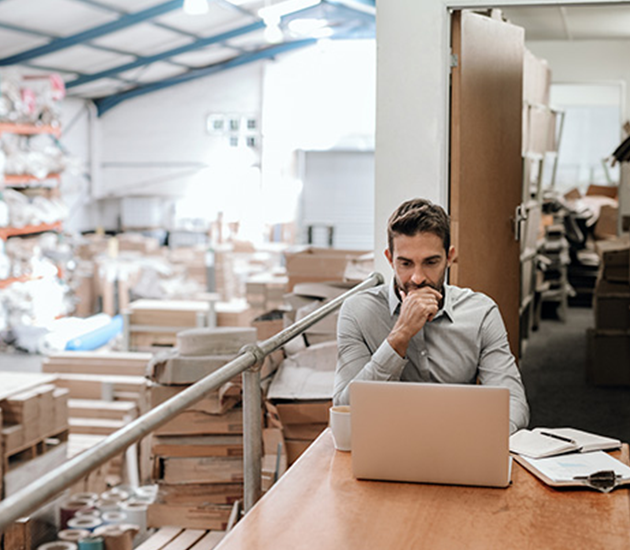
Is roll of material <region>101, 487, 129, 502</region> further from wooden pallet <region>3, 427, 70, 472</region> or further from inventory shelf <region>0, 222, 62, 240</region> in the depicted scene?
inventory shelf <region>0, 222, 62, 240</region>

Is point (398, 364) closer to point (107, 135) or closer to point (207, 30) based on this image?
point (207, 30)

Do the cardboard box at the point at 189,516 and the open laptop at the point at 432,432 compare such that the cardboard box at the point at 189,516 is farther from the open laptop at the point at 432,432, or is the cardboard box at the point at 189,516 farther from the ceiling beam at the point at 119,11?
the ceiling beam at the point at 119,11

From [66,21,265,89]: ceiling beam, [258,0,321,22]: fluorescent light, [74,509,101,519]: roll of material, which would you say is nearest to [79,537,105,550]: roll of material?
[74,509,101,519]: roll of material

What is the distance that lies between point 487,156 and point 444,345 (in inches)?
79.4

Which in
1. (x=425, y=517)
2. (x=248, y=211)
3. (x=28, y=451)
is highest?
(x=248, y=211)

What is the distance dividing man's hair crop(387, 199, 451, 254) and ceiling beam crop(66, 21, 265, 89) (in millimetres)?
13248

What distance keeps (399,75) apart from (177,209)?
1395 centimetres

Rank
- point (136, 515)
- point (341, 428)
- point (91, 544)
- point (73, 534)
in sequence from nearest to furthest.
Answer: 1. point (341, 428)
2. point (91, 544)
3. point (73, 534)
4. point (136, 515)

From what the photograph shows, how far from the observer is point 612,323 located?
586cm

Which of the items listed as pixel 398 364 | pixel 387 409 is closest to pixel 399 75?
pixel 398 364

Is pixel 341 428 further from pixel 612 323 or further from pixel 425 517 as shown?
pixel 612 323

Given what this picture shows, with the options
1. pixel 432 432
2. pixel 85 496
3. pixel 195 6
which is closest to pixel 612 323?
pixel 85 496

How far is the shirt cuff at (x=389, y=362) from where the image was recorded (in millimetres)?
2154

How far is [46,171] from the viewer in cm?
986
